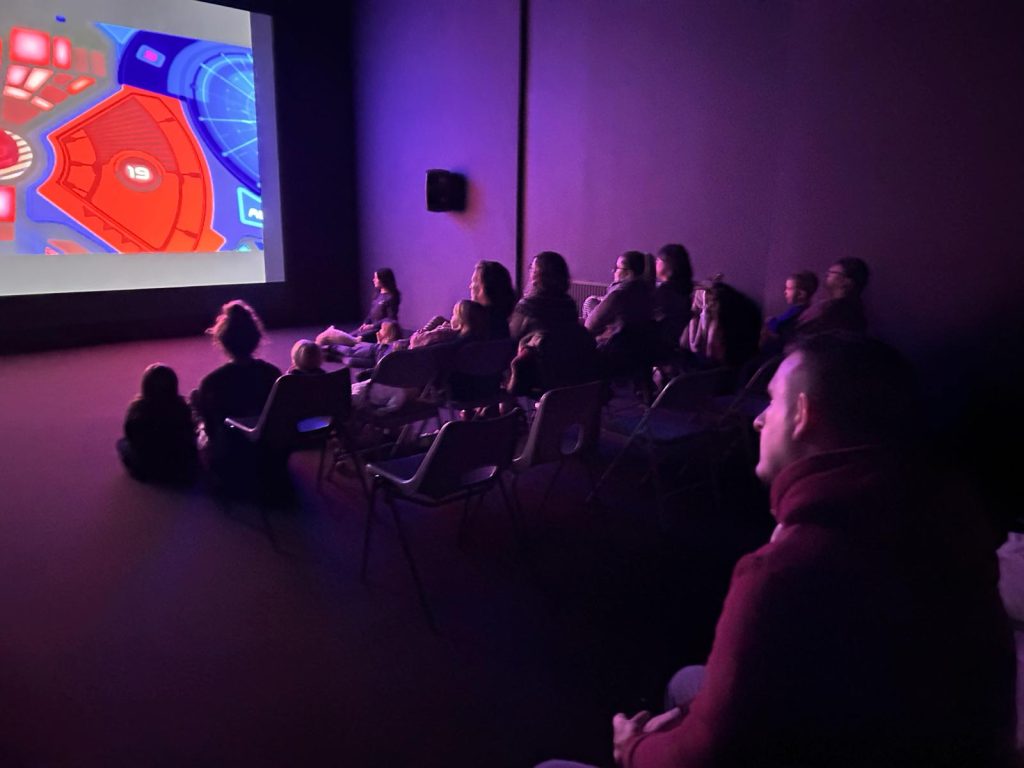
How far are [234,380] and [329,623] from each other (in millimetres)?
1569

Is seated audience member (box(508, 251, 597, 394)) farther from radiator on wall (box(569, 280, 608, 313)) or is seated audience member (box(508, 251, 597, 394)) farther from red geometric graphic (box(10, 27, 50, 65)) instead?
red geometric graphic (box(10, 27, 50, 65))

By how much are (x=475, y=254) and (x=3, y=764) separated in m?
6.70

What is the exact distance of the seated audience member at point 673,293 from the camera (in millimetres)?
4891

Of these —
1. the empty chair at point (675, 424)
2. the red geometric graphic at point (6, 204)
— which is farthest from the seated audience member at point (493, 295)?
the red geometric graphic at point (6, 204)

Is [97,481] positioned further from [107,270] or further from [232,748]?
[107,270]

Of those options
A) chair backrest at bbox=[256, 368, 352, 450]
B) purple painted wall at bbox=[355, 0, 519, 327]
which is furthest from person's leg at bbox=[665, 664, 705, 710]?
purple painted wall at bbox=[355, 0, 519, 327]

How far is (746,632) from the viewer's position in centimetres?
87

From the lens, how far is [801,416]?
1.01 metres

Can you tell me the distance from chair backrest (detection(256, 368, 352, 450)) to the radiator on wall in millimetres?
3527

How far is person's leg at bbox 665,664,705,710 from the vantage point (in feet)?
5.04

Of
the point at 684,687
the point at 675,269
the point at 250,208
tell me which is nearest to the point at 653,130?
the point at 675,269

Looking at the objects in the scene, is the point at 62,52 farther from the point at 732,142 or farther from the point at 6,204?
the point at 732,142

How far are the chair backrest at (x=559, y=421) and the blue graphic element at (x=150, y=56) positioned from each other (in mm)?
6884

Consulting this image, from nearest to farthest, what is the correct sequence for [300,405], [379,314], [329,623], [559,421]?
[329,623]
[559,421]
[300,405]
[379,314]
